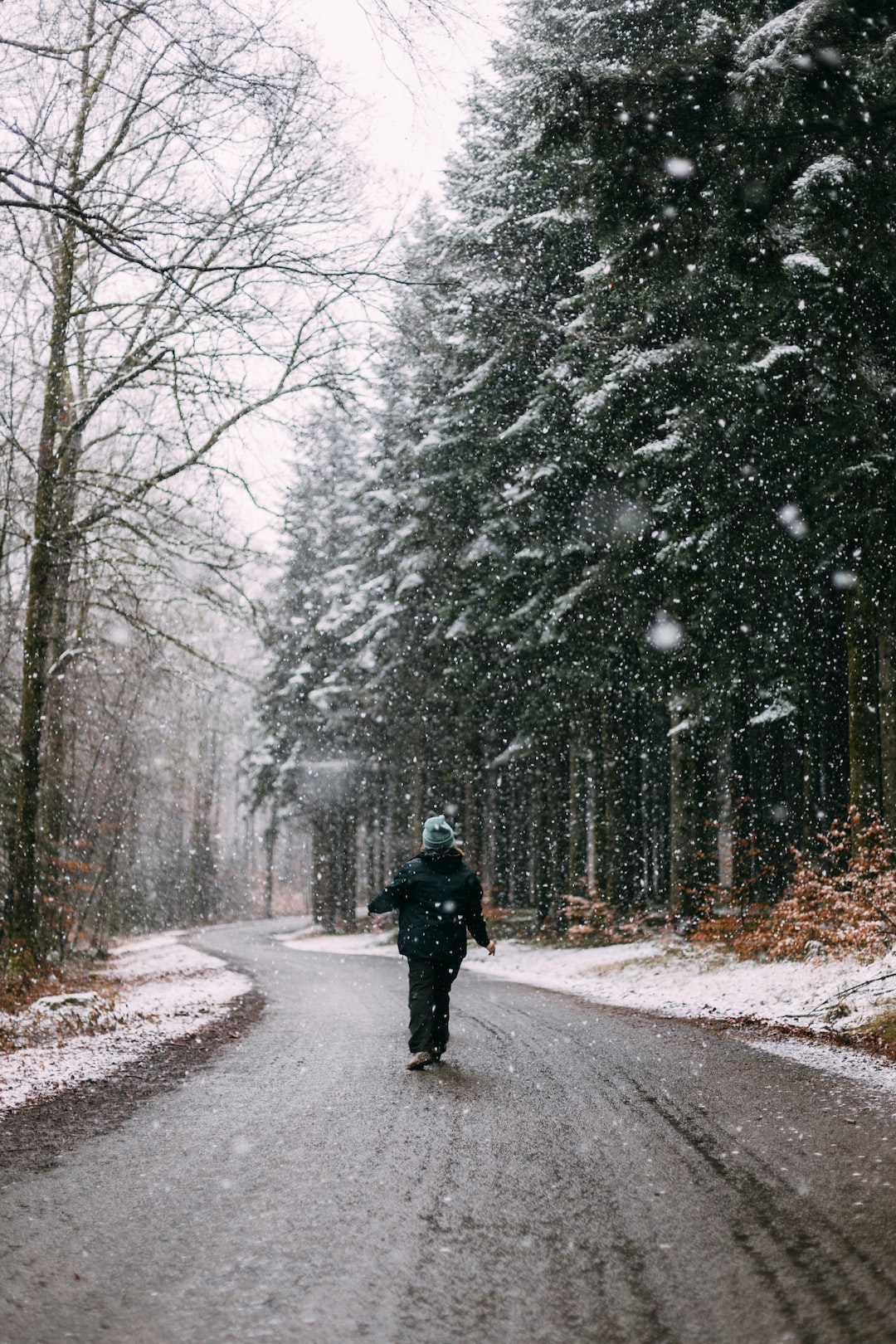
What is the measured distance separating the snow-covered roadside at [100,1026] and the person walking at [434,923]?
248 centimetres

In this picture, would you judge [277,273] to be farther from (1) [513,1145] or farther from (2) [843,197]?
(1) [513,1145]

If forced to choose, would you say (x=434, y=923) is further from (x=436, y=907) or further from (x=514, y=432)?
(x=514, y=432)

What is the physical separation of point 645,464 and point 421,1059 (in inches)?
440

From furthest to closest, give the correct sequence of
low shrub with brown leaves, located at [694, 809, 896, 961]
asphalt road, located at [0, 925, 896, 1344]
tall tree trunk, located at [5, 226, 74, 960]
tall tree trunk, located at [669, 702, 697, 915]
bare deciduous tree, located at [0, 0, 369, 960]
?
tall tree trunk, located at [669, 702, 697, 915], tall tree trunk, located at [5, 226, 74, 960], low shrub with brown leaves, located at [694, 809, 896, 961], bare deciduous tree, located at [0, 0, 369, 960], asphalt road, located at [0, 925, 896, 1344]

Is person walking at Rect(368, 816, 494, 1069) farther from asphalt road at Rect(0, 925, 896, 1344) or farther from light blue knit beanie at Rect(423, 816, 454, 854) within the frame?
asphalt road at Rect(0, 925, 896, 1344)

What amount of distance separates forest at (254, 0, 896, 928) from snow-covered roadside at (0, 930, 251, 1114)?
20.6ft

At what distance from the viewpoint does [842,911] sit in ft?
34.0

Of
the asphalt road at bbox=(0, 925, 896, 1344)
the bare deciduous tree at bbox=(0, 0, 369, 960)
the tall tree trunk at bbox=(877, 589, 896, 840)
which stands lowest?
the asphalt road at bbox=(0, 925, 896, 1344)

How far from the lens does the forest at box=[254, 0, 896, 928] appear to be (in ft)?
30.8

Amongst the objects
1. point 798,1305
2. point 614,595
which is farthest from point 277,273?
point 614,595

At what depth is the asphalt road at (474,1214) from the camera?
2.99 meters

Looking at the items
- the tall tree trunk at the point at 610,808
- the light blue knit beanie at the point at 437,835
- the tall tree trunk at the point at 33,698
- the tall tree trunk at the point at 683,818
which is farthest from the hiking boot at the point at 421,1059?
the tall tree trunk at the point at 610,808

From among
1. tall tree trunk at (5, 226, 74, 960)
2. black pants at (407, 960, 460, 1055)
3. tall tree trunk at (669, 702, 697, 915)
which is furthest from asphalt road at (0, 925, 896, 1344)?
tall tree trunk at (669, 702, 697, 915)

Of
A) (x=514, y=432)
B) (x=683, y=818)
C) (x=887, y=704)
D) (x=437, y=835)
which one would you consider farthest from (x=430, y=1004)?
(x=514, y=432)
